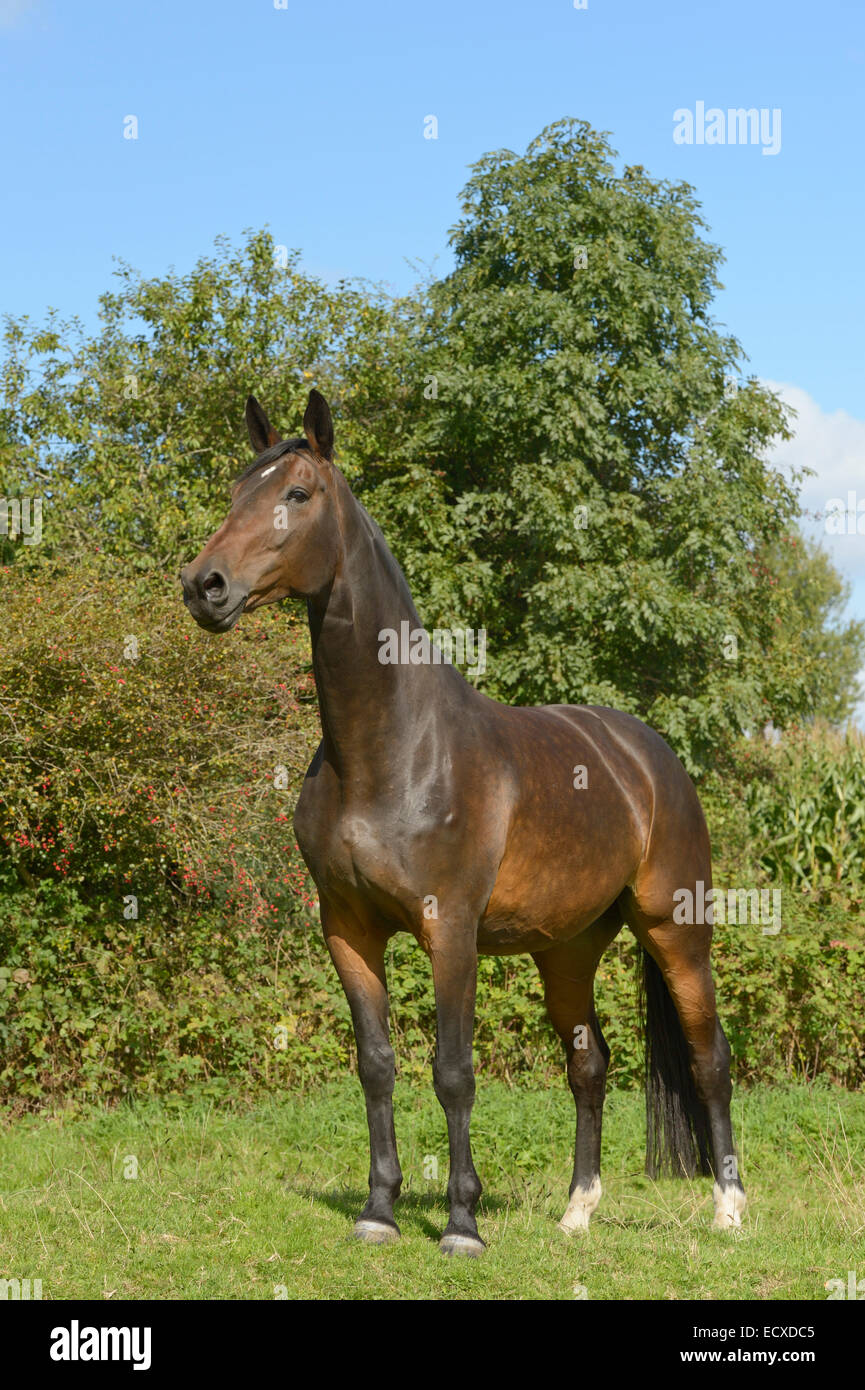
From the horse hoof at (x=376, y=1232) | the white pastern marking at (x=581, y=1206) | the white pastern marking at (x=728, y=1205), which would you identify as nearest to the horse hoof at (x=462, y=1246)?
the horse hoof at (x=376, y=1232)

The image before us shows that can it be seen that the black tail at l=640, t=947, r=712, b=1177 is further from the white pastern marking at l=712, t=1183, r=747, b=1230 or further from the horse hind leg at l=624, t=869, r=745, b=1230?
the white pastern marking at l=712, t=1183, r=747, b=1230

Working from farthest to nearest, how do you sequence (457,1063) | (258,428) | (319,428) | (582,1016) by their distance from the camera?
1. (582,1016)
2. (258,428)
3. (457,1063)
4. (319,428)

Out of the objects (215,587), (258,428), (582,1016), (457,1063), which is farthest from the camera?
(582,1016)

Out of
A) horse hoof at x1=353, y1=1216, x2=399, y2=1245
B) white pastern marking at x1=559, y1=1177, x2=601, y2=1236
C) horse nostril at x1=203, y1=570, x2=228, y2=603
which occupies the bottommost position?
white pastern marking at x1=559, y1=1177, x2=601, y2=1236

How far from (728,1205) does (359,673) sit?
3.03m

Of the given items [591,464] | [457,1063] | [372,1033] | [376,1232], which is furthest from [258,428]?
[591,464]

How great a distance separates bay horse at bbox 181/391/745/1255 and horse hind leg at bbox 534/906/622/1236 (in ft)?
0.72

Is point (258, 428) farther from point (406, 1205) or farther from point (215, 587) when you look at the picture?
point (406, 1205)

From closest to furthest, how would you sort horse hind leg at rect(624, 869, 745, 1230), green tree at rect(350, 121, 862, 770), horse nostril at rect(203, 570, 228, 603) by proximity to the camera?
horse nostril at rect(203, 570, 228, 603) → horse hind leg at rect(624, 869, 745, 1230) → green tree at rect(350, 121, 862, 770)

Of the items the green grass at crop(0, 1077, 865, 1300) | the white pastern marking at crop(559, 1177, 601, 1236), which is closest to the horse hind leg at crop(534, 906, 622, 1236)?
the white pastern marking at crop(559, 1177, 601, 1236)

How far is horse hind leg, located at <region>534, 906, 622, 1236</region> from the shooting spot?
5812mm

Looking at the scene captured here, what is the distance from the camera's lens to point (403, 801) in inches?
179

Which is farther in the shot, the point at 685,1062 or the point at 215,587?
the point at 685,1062

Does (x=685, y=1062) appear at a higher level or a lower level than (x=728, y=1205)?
higher
